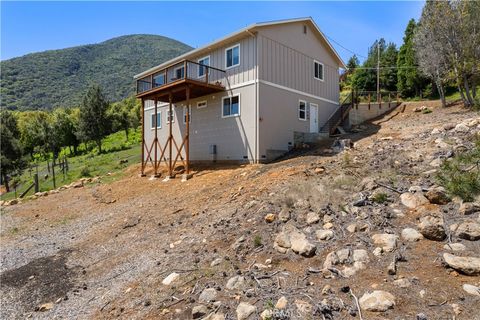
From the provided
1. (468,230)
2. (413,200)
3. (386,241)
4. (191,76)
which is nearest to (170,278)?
(386,241)

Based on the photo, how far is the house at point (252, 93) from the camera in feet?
49.1

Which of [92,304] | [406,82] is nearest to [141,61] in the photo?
[406,82]

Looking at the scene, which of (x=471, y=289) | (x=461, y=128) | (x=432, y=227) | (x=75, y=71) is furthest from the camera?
(x=75, y=71)

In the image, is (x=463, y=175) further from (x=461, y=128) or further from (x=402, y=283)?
(x=461, y=128)

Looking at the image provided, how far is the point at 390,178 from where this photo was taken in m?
7.12

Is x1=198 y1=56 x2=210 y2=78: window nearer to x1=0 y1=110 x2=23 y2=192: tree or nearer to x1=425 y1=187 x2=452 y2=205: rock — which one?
x1=425 y1=187 x2=452 y2=205: rock

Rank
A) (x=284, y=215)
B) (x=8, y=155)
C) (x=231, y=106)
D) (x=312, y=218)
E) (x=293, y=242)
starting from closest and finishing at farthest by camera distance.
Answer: (x=293, y=242)
(x=312, y=218)
(x=284, y=215)
(x=231, y=106)
(x=8, y=155)

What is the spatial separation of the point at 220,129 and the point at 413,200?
38.4 ft

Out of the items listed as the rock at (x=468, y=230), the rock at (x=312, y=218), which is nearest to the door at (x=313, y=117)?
the rock at (x=312, y=218)

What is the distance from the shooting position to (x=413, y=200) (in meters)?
5.81

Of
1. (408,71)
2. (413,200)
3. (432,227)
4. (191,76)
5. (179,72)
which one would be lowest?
(432,227)

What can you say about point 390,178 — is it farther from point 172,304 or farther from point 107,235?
point 107,235

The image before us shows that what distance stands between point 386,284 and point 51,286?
6250 millimetres

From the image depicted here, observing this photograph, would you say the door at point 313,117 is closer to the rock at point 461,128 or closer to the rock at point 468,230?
the rock at point 461,128
